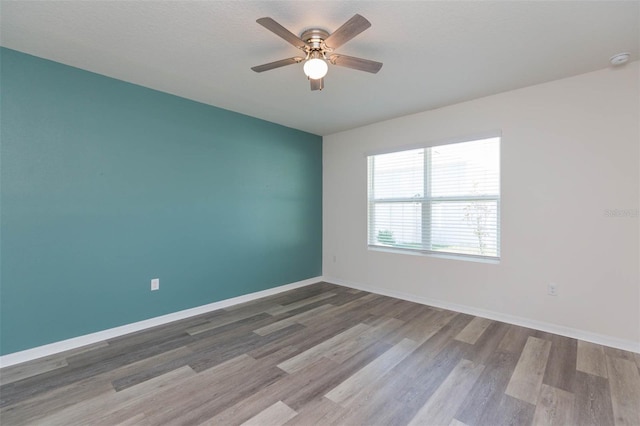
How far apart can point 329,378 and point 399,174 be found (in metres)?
2.91

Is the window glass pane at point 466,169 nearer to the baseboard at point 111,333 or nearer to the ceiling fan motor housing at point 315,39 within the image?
the ceiling fan motor housing at point 315,39

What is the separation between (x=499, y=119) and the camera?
318 centimetres

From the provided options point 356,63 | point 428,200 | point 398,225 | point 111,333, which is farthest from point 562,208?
point 111,333

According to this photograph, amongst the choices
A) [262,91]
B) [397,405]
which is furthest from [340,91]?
[397,405]

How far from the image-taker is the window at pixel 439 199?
332 cm

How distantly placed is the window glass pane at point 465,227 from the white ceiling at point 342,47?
4.29 feet

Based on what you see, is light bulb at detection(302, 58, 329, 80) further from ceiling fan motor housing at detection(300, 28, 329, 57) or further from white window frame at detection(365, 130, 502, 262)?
white window frame at detection(365, 130, 502, 262)

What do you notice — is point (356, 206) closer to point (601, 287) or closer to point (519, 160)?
point (519, 160)

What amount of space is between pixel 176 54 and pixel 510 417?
11.6ft

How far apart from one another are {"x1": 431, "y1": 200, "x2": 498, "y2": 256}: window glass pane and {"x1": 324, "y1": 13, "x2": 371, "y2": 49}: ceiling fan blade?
251cm

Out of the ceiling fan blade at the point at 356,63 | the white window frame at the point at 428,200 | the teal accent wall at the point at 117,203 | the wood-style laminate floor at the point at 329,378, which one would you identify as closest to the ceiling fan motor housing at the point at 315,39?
the ceiling fan blade at the point at 356,63

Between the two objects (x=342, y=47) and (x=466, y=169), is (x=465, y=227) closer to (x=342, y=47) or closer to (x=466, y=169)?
(x=466, y=169)

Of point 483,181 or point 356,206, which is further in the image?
point 356,206

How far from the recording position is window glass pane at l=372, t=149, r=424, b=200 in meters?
3.92
